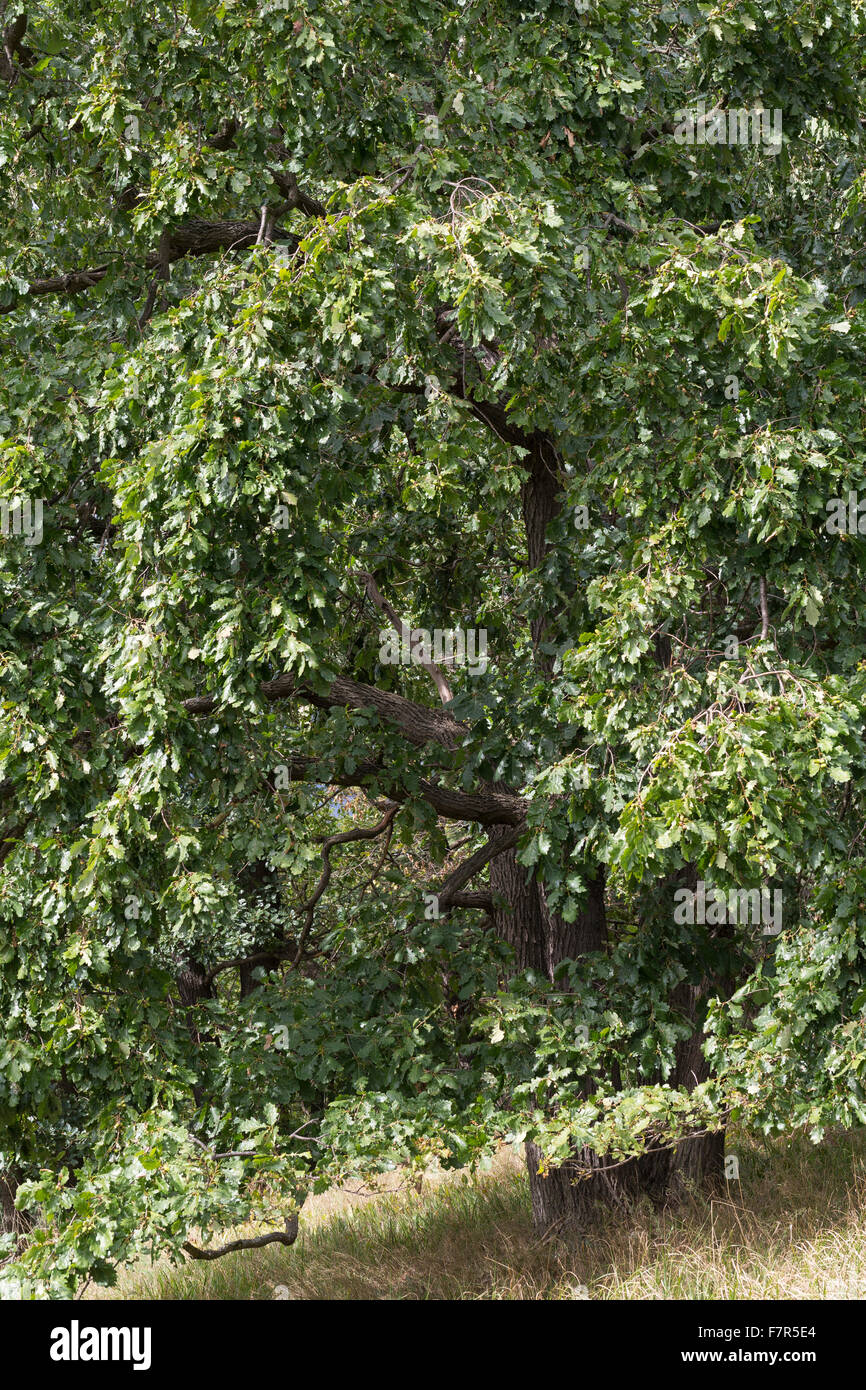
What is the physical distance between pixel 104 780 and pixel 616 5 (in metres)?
4.48

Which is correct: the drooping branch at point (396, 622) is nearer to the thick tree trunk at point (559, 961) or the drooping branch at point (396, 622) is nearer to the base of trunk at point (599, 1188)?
the thick tree trunk at point (559, 961)

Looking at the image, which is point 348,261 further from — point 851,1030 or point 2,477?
point 851,1030

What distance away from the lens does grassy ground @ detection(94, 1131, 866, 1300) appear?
661cm

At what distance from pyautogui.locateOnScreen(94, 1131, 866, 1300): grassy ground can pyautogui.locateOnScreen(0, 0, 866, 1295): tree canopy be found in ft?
2.22

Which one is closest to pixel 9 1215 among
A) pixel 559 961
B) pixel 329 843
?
pixel 329 843

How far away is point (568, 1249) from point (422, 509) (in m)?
4.40

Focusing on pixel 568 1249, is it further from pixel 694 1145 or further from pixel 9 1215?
pixel 9 1215

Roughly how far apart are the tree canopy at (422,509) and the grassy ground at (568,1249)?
2.22 feet

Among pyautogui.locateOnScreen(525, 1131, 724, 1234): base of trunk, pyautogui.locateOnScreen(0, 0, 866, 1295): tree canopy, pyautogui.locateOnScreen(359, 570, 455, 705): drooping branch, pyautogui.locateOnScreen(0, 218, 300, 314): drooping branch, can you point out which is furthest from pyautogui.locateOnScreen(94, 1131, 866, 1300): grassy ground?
pyautogui.locateOnScreen(0, 218, 300, 314): drooping branch

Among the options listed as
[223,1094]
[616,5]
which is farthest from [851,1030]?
[616,5]

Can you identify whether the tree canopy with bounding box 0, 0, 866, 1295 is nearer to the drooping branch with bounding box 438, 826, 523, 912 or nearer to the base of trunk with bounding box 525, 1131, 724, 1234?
the drooping branch with bounding box 438, 826, 523, 912

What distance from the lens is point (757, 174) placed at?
24.6 feet

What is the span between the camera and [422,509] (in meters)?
6.75

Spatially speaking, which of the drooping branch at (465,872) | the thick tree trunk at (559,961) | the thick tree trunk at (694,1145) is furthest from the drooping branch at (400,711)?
the thick tree trunk at (694,1145)
